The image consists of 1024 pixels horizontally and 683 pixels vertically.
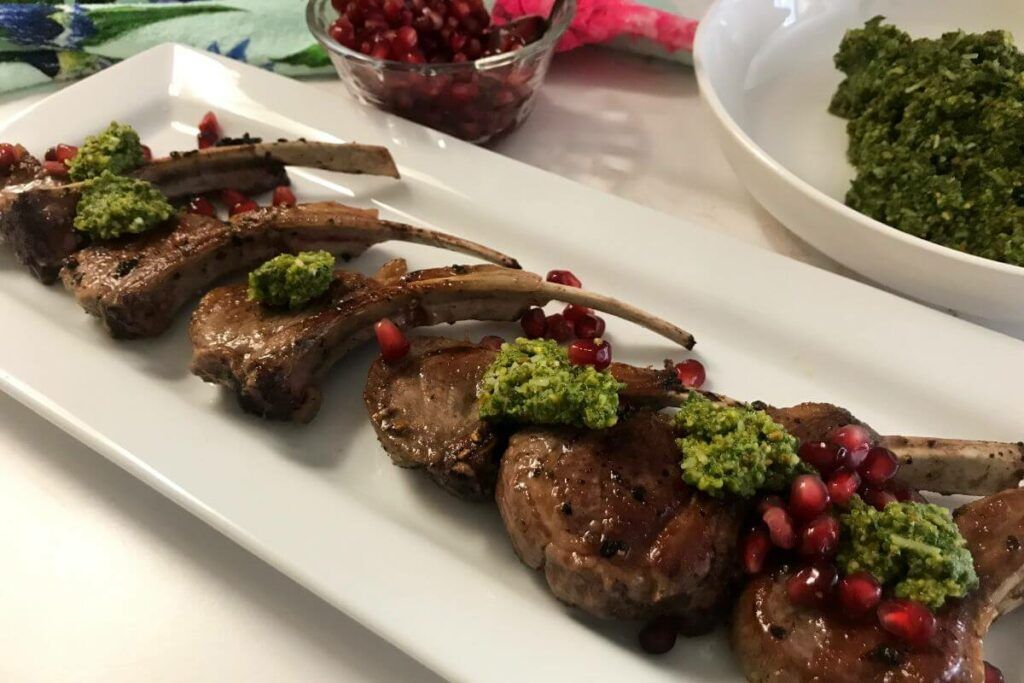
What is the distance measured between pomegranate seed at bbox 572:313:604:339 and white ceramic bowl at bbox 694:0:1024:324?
71cm

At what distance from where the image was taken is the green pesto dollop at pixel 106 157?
2602mm

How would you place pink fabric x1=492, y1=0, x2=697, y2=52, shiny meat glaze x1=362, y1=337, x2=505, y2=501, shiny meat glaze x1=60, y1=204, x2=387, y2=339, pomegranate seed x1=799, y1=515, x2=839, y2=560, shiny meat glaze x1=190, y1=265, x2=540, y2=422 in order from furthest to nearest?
1. pink fabric x1=492, y1=0, x2=697, y2=52
2. shiny meat glaze x1=60, y1=204, x2=387, y2=339
3. shiny meat glaze x1=190, y1=265, x2=540, y2=422
4. shiny meat glaze x1=362, y1=337, x2=505, y2=501
5. pomegranate seed x1=799, y1=515, x2=839, y2=560

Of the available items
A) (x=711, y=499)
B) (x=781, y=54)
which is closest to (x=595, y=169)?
(x=781, y=54)

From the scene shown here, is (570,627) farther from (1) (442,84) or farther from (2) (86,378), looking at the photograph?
(1) (442,84)

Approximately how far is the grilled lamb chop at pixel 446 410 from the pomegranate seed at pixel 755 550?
45 cm

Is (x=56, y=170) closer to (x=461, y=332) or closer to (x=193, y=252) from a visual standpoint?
(x=193, y=252)

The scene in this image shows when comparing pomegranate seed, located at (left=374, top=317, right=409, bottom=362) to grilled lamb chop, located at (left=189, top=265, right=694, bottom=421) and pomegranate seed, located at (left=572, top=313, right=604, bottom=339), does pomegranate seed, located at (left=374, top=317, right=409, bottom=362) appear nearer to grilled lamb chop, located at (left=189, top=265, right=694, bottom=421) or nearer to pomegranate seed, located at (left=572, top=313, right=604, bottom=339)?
grilled lamb chop, located at (left=189, top=265, right=694, bottom=421)

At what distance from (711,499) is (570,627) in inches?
16.4

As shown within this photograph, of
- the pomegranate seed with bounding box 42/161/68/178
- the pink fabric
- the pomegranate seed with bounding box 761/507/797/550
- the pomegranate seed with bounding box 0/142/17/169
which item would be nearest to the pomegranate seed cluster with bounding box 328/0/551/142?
the pink fabric

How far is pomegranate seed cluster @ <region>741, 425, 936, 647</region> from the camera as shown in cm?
149

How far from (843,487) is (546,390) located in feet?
2.24

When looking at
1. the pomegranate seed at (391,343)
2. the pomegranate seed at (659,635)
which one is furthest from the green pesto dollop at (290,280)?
the pomegranate seed at (659,635)

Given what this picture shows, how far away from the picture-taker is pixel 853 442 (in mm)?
1748

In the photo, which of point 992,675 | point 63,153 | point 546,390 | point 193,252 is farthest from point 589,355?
point 63,153
